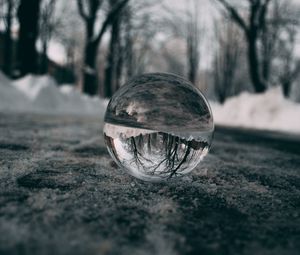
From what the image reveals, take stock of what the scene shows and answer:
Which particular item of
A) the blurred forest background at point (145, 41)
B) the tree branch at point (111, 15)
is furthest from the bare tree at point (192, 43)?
the tree branch at point (111, 15)

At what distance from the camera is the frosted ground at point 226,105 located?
315 inches

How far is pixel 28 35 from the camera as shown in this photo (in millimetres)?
9742

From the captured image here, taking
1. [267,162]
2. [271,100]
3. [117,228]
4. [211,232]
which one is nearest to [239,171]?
[267,162]

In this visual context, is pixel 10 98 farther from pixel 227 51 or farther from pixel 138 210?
pixel 227 51

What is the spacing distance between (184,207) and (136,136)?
507mm

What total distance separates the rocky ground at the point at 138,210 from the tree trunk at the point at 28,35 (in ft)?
27.5

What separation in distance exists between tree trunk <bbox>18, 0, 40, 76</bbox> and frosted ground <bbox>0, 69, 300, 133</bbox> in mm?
910

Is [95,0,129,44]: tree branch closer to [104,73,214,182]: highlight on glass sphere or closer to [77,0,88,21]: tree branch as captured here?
[77,0,88,21]: tree branch

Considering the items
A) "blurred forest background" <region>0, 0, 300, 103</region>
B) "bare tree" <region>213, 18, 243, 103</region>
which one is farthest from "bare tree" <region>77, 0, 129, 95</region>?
"bare tree" <region>213, 18, 243, 103</region>

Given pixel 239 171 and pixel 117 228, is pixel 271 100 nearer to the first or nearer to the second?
pixel 239 171

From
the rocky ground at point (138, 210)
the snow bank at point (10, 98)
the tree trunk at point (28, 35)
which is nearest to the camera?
the rocky ground at point (138, 210)

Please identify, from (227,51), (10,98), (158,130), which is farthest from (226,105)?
(227,51)

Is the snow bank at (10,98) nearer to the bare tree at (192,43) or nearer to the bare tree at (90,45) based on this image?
the bare tree at (90,45)

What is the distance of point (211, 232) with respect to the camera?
3.79ft
